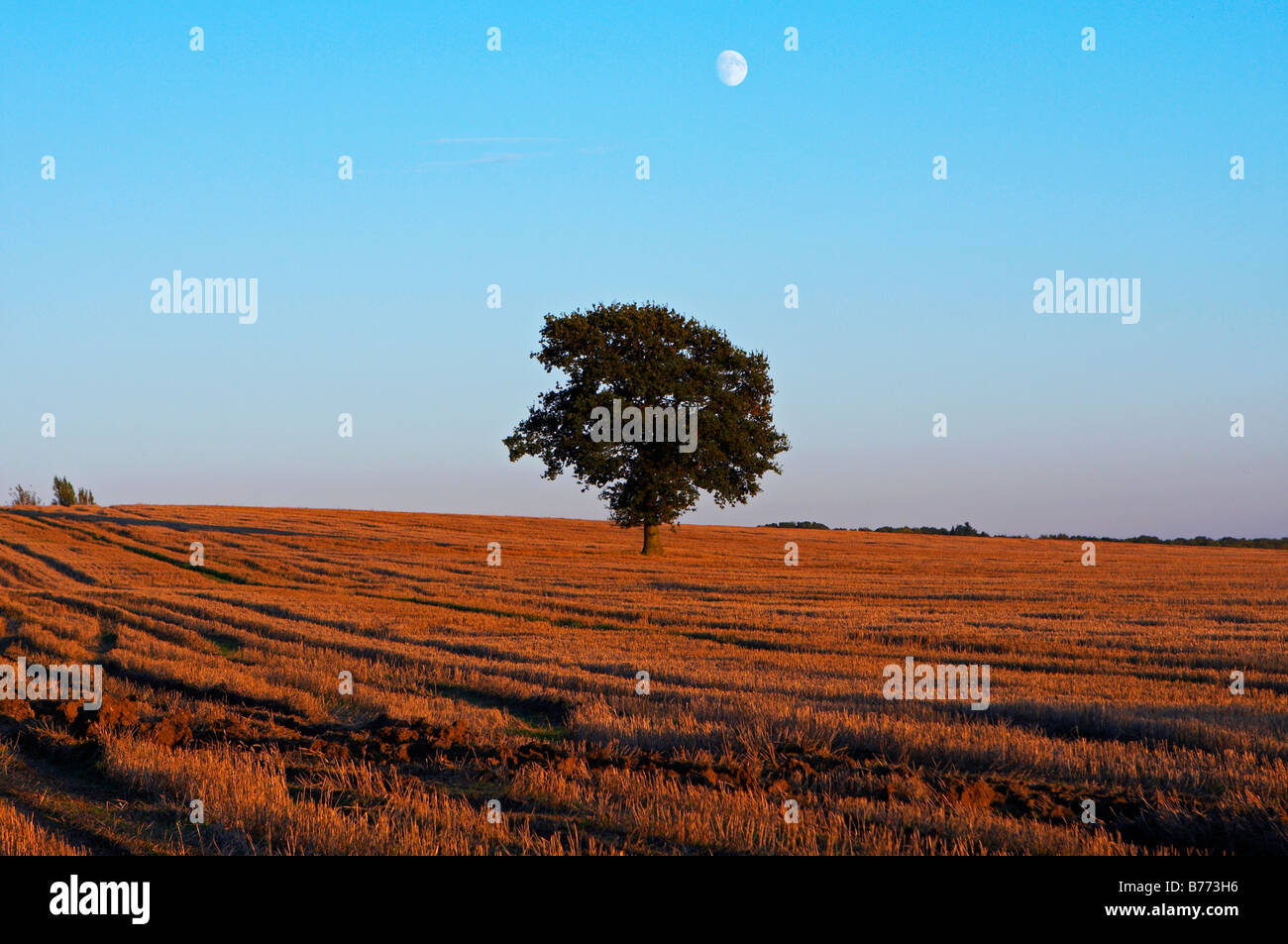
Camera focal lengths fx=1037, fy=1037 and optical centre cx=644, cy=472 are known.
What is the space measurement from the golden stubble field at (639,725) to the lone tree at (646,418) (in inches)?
704

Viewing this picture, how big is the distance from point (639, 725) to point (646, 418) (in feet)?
121

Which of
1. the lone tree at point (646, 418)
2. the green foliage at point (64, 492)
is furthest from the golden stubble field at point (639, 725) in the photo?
the green foliage at point (64, 492)

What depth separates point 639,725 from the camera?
11.8m

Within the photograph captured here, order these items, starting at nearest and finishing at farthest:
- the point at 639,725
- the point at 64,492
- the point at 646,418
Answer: the point at 639,725
the point at 646,418
the point at 64,492

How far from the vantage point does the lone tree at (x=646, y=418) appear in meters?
47.6

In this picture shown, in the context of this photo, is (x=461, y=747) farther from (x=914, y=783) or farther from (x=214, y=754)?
(x=914, y=783)

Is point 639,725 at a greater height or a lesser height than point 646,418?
lesser

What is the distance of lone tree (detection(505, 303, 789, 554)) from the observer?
47.6m

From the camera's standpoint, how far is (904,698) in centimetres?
1357

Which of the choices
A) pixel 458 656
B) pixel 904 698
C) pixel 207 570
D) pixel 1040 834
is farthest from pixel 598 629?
pixel 207 570

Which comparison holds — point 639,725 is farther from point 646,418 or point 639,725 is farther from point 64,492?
point 64,492

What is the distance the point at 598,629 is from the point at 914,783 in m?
14.6

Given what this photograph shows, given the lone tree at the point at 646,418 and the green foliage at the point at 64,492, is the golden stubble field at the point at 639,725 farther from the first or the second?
the green foliage at the point at 64,492

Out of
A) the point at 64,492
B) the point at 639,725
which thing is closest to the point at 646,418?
the point at 639,725
